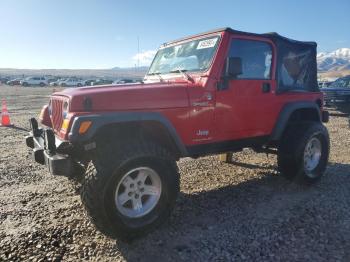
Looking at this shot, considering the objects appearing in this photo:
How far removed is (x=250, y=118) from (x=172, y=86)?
138 cm

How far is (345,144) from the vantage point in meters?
8.59

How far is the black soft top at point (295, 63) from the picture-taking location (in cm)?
527

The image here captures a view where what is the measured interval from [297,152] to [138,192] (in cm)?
274

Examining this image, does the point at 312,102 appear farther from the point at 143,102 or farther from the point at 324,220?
the point at 143,102

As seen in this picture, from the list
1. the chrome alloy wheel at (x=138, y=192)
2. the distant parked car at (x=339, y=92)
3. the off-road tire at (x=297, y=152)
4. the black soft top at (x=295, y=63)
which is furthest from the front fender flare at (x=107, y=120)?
the distant parked car at (x=339, y=92)

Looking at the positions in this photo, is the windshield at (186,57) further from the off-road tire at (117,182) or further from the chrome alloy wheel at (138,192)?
the chrome alloy wheel at (138,192)

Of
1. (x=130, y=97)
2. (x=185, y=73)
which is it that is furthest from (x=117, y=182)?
(x=185, y=73)

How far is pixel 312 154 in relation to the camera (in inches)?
227

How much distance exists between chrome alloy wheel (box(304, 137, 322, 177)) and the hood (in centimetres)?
258

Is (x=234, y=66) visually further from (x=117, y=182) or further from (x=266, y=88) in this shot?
(x=117, y=182)

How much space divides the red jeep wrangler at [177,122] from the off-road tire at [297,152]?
16 mm

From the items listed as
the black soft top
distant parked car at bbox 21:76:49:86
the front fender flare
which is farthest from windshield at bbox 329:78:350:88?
distant parked car at bbox 21:76:49:86

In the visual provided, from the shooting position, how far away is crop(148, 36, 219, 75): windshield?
454cm

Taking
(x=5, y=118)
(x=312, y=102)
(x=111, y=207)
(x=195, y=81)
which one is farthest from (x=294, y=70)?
(x=5, y=118)
